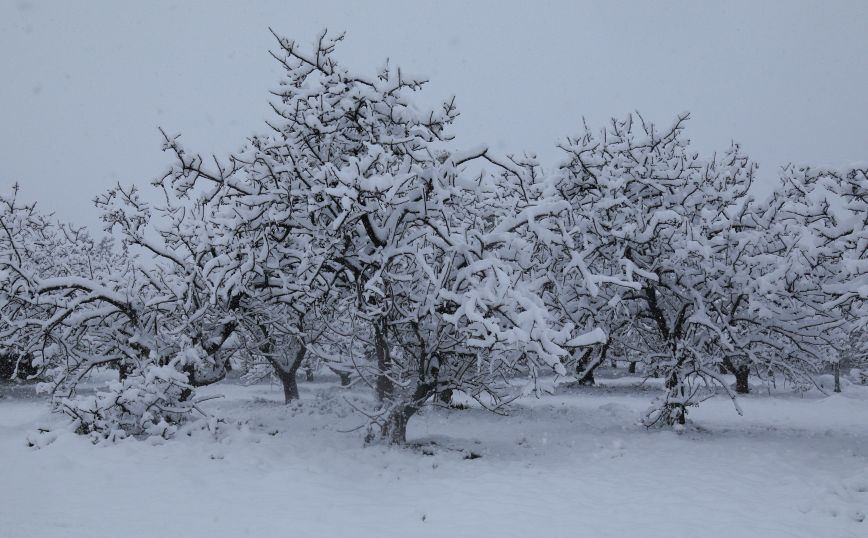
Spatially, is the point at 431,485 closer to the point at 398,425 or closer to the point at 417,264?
the point at 398,425

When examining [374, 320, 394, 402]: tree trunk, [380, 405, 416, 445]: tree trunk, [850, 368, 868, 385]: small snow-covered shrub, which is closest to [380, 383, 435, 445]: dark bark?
[380, 405, 416, 445]: tree trunk

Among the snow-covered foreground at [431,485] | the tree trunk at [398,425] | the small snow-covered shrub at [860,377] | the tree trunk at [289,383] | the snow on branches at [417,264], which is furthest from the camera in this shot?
the small snow-covered shrub at [860,377]

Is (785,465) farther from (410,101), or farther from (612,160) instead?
(410,101)

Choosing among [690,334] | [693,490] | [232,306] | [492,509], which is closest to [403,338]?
[232,306]

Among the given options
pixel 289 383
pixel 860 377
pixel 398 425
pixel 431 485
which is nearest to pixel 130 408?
pixel 398 425

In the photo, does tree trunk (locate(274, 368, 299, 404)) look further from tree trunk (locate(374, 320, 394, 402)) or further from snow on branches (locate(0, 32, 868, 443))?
tree trunk (locate(374, 320, 394, 402))

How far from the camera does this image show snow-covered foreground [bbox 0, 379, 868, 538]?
22.2 ft

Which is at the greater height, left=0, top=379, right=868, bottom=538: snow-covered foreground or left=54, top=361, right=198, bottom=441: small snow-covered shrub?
left=54, top=361, right=198, bottom=441: small snow-covered shrub

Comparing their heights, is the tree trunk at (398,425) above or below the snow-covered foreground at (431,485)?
above

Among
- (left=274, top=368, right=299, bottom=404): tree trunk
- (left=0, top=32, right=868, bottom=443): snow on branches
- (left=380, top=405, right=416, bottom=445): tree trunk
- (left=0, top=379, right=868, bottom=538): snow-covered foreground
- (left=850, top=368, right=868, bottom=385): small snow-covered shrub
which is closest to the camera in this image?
(left=0, top=379, right=868, bottom=538): snow-covered foreground

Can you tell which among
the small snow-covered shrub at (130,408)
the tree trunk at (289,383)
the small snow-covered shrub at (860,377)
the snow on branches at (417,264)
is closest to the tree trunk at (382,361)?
the snow on branches at (417,264)

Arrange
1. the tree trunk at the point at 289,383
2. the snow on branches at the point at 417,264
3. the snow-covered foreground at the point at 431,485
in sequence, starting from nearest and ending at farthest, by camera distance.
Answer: the snow-covered foreground at the point at 431,485 < the snow on branches at the point at 417,264 < the tree trunk at the point at 289,383

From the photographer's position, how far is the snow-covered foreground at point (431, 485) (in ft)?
22.2

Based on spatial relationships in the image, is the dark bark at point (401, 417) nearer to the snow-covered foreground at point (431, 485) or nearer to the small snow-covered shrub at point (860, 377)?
the snow-covered foreground at point (431, 485)
